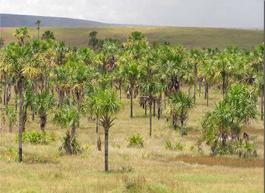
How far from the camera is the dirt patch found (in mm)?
53091

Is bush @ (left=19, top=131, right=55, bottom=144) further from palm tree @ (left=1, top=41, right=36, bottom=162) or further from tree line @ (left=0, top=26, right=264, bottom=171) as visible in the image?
palm tree @ (left=1, top=41, right=36, bottom=162)

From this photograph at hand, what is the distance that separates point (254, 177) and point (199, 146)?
21087 mm

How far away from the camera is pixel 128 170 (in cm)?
4600

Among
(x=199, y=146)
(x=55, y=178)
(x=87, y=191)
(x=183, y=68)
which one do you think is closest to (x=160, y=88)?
(x=183, y=68)

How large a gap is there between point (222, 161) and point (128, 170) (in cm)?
1370

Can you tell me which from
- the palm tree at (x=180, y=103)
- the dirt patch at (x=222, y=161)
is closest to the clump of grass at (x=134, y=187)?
the dirt patch at (x=222, y=161)

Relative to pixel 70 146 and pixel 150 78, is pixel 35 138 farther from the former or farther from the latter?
pixel 150 78

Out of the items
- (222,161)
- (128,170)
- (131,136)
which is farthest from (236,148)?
(128,170)

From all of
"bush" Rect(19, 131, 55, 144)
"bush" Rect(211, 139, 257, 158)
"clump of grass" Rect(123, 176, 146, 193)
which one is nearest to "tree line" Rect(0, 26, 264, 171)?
"bush" Rect(211, 139, 257, 158)

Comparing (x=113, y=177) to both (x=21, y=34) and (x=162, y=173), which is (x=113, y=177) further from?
(x=21, y=34)

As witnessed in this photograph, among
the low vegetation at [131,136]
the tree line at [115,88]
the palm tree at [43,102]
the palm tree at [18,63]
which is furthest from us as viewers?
the palm tree at [43,102]

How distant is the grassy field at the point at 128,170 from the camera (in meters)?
35.5

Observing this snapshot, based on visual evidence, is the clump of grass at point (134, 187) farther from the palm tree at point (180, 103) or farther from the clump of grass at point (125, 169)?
the palm tree at point (180, 103)

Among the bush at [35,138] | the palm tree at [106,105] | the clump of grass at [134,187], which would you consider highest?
the palm tree at [106,105]
